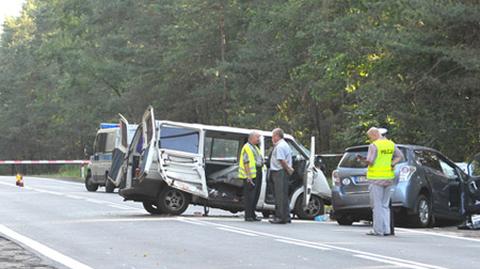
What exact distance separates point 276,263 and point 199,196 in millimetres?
7426

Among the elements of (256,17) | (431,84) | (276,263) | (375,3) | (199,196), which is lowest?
(276,263)

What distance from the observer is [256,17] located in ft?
141

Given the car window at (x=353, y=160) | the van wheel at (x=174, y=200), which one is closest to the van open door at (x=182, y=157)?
the van wheel at (x=174, y=200)

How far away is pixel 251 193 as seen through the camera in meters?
17.1

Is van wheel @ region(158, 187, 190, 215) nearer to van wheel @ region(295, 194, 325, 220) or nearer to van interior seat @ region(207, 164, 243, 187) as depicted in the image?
van interior seat @ region(207, 164, 243, 187)

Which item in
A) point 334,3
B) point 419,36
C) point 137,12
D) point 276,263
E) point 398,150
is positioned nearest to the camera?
point 276,263

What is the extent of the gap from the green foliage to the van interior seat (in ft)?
29.1

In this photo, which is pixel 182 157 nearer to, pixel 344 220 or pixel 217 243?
pixel 344 220

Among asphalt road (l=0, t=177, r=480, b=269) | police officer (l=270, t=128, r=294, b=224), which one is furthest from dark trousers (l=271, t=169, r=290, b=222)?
asphalt road (l=0, t=177, r=480, b=269)

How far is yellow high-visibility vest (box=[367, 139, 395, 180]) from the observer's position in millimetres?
14844

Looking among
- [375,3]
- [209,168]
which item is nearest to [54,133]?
[375,3]

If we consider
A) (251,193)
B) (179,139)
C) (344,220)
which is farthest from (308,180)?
(179,139)

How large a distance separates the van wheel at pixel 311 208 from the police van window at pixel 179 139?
2.45 metres

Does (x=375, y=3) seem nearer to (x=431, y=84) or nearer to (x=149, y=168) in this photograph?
(x=431, y=84)
